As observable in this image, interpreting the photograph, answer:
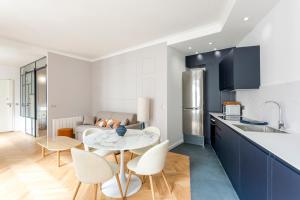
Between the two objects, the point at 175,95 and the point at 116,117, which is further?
the point at 116,117

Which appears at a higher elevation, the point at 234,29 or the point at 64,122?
the point at 234,29

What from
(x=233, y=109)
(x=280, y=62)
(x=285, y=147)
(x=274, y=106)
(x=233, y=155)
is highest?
(x=280, y=62)

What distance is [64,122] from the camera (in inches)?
182

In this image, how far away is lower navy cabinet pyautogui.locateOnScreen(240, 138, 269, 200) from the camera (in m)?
1.28

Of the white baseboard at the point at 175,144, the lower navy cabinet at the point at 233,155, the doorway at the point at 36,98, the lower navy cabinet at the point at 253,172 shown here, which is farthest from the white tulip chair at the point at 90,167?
the doorway at the point at 36,98

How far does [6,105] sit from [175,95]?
6565mm

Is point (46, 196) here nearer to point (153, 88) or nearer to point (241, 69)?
point (153, 88)

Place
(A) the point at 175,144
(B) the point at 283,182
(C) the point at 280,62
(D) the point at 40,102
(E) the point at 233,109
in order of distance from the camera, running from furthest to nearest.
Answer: (D) the point at 40,102, (A) the point at 175,144, (E) the point at 233,109, (C) the point at 280,62, (B) the point at 283,182

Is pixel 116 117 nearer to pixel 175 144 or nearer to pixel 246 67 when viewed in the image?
pixel 175 144

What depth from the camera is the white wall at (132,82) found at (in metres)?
3.72

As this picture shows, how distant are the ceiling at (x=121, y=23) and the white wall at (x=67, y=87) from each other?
0.57 meters

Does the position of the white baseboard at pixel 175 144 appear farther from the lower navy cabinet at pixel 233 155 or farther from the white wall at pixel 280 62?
the white wall at pixel 280 62

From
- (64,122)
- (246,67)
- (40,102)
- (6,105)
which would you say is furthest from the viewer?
(6,105)

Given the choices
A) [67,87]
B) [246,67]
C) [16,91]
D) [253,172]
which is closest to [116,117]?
[67,87]
